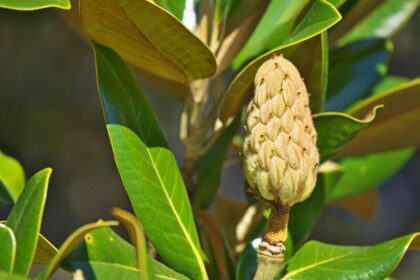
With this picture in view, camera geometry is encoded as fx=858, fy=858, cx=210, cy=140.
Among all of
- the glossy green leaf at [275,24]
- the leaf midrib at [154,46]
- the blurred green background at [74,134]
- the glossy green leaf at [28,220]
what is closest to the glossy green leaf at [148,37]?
the leaf midrib at [154,46]

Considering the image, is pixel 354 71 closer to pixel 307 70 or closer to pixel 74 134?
pixel 307 70

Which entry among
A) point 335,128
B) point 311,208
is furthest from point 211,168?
point 335,128

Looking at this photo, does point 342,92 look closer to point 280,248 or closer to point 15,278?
point 280,248

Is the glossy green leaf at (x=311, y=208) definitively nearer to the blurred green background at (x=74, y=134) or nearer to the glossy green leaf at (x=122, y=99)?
the glossy green leaf at (x=122, y=99)

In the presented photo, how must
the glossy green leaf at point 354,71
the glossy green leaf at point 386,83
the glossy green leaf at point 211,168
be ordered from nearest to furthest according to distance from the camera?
the glossy green leaf at point 211,168 → the glossy green leaf at point 354,71 → the glossy green leaf at point 386,83

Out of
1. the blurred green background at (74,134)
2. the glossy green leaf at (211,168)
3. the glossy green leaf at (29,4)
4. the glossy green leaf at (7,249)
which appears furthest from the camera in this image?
the blurred green background at (74,134)

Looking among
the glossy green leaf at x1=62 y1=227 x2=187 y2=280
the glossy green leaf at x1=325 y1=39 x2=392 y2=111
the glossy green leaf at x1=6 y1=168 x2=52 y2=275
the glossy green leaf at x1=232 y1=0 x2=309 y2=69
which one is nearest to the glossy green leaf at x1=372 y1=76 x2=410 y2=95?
the glossy green leaf at x1=325 y1=39 x2=392 y2=111
